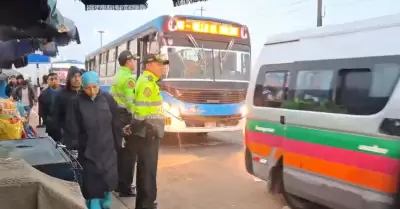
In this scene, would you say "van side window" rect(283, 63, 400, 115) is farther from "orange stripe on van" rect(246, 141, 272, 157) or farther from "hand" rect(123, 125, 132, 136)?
"hand" rect(123, 125, 132, 136)

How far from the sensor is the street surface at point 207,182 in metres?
5.19

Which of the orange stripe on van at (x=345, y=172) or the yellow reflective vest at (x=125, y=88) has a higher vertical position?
the yellow reflective vest at (x=125, y=88)

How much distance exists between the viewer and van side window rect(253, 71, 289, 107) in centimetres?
471

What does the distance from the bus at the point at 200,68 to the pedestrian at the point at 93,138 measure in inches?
197

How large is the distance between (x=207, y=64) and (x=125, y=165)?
16.0ft

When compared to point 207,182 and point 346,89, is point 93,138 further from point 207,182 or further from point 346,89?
point 207,182

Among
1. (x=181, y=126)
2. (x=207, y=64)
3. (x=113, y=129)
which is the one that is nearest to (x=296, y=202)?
(x=113, y=129)

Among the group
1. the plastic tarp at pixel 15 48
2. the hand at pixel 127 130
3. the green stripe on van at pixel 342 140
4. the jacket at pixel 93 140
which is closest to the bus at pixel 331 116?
the green stripe on van at pixel 342 140

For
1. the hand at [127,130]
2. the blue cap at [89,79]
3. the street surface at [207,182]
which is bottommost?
the street surface at [207,182]

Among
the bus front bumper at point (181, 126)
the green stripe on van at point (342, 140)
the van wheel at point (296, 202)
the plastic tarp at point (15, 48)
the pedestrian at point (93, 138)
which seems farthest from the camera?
the bus front bumper at point (181, 126)

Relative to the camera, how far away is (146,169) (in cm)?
440

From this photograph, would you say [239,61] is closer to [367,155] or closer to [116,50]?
[116,50]

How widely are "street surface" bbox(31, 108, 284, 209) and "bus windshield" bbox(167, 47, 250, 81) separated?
1744 millimetres

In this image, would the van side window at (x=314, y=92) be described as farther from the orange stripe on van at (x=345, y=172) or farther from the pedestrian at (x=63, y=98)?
the pedestrian at (x=63, y=98)
